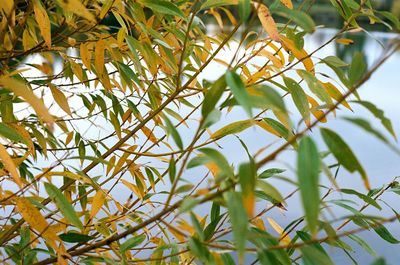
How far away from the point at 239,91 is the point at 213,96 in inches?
2.6

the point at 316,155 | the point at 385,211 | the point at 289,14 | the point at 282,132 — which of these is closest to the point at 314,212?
the point at 316,155

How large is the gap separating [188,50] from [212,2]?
0.13 meters

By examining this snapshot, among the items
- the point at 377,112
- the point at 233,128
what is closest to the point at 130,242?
the point at 233,128

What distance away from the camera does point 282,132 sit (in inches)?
28.1

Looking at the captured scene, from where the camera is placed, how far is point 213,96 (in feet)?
1.51

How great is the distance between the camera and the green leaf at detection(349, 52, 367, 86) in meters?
0.47

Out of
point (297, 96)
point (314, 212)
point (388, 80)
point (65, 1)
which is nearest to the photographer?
point (314, 212)

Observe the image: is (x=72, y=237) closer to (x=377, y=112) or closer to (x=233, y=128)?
(x=233, y=128)

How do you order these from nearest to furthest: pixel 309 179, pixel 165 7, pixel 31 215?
1. pixel 309 179
2. pixel 31 215
3. pixel 165 7

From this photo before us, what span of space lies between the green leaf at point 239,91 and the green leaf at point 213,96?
39mm

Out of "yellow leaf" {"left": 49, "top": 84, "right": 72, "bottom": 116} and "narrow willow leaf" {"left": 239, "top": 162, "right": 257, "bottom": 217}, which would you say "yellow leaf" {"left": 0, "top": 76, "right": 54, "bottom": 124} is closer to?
"narrow willow leaf" {"left": 239, "top": 162, "right": 257, "bottom": 217}

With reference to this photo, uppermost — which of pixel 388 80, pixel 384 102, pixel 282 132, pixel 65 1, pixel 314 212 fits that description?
pixel 388 80

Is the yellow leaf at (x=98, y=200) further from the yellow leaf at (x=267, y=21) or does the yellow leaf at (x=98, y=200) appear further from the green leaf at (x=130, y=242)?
the yellow leaf at (x=267, y=21)

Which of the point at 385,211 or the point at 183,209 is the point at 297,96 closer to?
the point at 183,209
